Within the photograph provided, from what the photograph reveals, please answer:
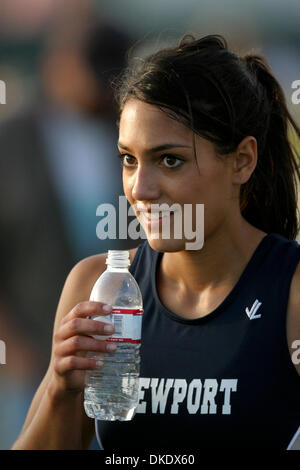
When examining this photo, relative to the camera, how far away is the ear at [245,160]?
2.23 meters

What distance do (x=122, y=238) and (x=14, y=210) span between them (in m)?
0.60

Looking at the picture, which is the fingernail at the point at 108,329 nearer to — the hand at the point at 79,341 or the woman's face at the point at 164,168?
the hand at the point at 79,341

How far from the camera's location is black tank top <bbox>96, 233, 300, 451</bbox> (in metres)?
2.15

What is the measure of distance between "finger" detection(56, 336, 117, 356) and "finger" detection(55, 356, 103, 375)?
15mm

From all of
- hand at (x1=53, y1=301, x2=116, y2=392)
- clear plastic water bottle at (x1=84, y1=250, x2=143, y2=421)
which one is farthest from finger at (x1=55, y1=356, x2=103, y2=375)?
clear plastic water bottle at (x1=84, y1=250, x2=143, y2=421)

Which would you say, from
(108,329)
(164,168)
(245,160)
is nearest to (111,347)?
(108,329)

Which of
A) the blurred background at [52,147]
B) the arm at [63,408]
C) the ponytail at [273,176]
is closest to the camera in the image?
the arm at [63,408]

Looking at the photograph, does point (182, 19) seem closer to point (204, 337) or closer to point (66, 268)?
point (66, 268)

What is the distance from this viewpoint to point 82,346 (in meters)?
1.82

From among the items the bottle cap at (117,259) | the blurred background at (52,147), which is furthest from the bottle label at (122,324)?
the blurred background at (52,147)

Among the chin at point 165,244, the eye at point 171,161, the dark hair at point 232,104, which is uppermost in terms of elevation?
the dark hair at point 232,104

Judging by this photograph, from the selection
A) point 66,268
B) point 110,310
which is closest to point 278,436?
point 110,310

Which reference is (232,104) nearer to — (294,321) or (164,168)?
(164,168)

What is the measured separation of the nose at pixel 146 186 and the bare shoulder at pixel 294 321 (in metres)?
0.50
